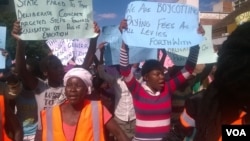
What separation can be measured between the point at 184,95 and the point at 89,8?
1.80m

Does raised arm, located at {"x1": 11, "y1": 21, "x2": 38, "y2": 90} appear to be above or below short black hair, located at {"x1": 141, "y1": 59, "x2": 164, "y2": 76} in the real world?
above

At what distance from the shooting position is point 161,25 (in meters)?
3.89

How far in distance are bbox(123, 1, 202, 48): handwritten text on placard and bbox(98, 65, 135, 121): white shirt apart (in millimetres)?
939

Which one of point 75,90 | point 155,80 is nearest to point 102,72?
point 155,80

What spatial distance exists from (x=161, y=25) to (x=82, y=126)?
1.58 metres

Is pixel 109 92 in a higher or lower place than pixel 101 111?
lower

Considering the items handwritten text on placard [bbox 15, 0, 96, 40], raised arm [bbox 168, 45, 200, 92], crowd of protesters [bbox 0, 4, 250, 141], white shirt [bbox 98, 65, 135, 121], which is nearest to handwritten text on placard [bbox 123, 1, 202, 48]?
crowd of protesters [bbox 0, 4, 250, 141]

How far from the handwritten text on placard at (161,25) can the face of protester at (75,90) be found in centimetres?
103

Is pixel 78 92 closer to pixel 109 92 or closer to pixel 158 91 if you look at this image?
pixel 158 91

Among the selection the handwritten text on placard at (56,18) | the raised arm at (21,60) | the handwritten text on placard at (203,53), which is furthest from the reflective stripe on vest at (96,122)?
the handwritten text on placard at (203,53)

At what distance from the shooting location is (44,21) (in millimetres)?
3648

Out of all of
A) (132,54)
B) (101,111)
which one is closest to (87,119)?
(101,111)

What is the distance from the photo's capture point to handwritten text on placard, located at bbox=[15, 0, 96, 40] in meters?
3.59

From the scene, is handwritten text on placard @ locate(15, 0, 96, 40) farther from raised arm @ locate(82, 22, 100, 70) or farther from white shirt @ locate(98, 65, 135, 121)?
white shirt @ locate(98, 65, 135, 121)
